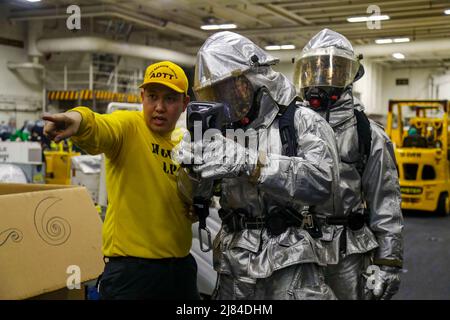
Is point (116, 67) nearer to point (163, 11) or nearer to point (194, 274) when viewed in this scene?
point (163, 11)

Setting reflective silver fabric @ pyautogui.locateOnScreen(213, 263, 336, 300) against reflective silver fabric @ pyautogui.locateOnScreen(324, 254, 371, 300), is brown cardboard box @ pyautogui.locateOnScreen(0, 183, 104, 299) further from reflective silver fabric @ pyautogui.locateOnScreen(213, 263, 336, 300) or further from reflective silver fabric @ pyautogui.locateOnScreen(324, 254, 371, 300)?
reflective silver fabric @ pyautogui.locateOnScreen(324, 254, 371, 300)

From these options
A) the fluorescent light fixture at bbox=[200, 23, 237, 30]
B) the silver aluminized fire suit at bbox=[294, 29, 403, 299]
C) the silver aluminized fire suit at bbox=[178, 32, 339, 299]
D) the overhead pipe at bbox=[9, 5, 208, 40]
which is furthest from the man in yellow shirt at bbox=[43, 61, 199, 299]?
the fluorescent light fixture at bbox=[200, 23, 237, 30]

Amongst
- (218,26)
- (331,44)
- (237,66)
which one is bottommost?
(237,66)

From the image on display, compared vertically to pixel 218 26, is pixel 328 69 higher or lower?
lower

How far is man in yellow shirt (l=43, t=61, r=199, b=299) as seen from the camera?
211cm

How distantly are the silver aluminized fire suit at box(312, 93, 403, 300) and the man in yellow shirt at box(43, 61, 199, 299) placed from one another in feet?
2.60

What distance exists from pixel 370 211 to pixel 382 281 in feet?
1.17

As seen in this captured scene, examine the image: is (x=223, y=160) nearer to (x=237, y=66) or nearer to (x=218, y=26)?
(x=237, y=66)

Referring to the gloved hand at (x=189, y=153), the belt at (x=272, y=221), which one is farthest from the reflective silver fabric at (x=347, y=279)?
the gloved hand at (x=189, y=153)

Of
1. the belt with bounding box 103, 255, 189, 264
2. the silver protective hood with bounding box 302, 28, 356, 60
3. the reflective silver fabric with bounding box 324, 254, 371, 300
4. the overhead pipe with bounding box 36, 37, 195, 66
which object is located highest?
the overhead pipe with bounding box 36, 37, 195, 66

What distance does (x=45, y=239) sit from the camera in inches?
90.7

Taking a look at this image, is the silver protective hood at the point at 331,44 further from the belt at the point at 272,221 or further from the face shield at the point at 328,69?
the belt at the point at 272,221

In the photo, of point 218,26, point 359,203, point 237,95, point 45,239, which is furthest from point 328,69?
point 218,26

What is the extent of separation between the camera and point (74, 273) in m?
2.43
